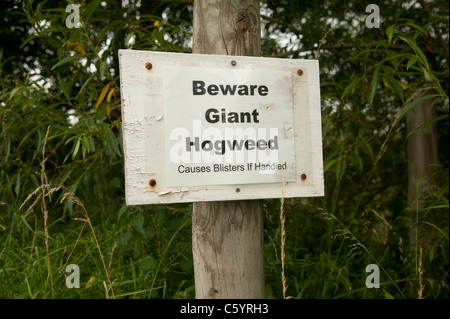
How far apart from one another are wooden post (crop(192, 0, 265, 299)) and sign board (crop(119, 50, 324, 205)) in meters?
0.10

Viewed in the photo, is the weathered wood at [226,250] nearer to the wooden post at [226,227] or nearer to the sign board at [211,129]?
the wooden post at [226,227]

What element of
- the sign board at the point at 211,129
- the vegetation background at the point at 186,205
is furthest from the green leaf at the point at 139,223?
the sign board at the point at 211,129

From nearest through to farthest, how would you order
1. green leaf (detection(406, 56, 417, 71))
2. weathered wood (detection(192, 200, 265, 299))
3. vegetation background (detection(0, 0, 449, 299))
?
1. weathered wood (detection(192, 200, 265, 299))
2. green leaf (detection(406, 56, 417, 71))
3. vegetation background (detection(0, 0, 449, 299))

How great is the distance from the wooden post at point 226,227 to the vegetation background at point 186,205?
541 millimetres

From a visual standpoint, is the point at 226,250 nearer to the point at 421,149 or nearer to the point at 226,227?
the point at 226,227

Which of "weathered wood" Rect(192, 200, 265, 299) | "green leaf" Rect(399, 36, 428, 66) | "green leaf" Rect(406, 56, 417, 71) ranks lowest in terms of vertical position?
"weathered wood" Rect(192, 200, 265, 299)

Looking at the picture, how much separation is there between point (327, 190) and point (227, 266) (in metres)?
1.89

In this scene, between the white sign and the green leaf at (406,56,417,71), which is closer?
the white sign

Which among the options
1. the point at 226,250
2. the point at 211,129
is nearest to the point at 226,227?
the point at 226,250

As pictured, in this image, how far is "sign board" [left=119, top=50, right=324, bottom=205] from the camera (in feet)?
4.66

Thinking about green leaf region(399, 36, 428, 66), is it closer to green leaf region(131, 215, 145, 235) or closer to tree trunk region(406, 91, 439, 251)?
tree trunk region(406, 91, 439, 251)

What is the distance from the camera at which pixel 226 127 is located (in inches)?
57.9

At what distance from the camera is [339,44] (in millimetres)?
3008

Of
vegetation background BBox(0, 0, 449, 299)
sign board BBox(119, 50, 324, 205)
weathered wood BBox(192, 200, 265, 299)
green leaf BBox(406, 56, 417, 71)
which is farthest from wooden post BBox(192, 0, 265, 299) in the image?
green leaf BBox(406, 56, 417, 71)
